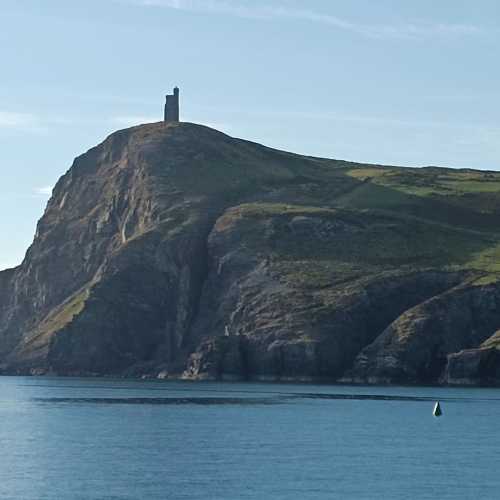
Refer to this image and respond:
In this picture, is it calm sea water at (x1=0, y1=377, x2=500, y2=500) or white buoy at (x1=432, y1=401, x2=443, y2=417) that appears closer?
calm sea water at (x1=0, y1=377, x2=500, y2=500)

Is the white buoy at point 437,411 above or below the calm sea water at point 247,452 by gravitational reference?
above

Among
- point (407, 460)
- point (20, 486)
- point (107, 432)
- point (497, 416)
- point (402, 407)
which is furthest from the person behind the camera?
point (402, 407)

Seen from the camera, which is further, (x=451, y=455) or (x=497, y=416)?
(x=497, y=416)

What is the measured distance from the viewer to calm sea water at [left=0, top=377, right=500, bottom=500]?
10756 cm

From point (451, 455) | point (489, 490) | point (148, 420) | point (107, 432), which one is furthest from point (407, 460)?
point (148, 420)

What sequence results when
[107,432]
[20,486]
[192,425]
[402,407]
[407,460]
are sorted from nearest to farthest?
[20,486]
[407,460]
[107,432]
[192,425]
[402,407]

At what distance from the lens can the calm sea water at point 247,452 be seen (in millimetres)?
107562

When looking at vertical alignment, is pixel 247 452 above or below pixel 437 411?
below

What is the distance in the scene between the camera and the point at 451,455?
134625 millimetres

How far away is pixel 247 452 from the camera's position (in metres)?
132

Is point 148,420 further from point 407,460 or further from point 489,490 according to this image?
point 489,490

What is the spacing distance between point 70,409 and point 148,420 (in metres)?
22.0

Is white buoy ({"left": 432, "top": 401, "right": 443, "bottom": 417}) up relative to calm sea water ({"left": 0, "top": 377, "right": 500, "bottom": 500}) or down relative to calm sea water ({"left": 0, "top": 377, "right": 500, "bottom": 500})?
up

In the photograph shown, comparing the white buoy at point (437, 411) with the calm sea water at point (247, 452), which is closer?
the calm sea water at point (247, 452)
